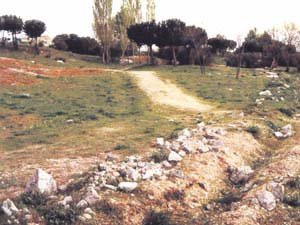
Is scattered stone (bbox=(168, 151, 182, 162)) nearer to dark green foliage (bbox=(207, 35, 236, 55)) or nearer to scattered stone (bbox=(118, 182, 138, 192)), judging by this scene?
scattered stone (bbox=(118, 182, 138, 192))

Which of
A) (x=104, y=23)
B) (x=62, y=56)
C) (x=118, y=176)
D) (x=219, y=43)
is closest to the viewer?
(x=118, y=176)

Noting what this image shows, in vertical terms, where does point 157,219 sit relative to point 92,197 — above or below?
below

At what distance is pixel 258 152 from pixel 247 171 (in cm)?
284

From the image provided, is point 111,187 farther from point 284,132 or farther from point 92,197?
point 284,132

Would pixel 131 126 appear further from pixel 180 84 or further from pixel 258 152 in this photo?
pixel 180 84

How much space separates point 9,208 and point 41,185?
1.01m

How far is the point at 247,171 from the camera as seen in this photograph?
41.6 feet

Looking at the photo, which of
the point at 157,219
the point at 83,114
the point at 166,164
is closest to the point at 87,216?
the point at 157,219

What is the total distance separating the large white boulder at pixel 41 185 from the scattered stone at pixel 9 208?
2.30 ft

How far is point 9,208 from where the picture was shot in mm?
9641

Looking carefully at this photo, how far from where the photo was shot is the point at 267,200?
10359 millimetres

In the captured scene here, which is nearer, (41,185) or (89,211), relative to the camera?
(89,211)

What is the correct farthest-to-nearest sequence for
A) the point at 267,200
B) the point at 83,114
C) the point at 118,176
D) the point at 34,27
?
the point at 34,27 < the point at 83,114 < the point at 118,176 < the point at 267,200

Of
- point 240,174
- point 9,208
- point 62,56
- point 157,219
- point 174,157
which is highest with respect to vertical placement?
point 174,157
